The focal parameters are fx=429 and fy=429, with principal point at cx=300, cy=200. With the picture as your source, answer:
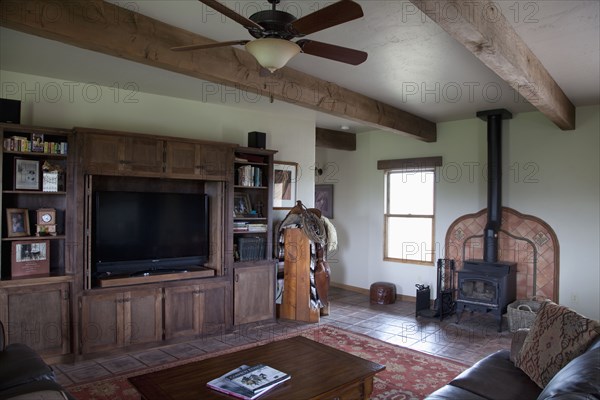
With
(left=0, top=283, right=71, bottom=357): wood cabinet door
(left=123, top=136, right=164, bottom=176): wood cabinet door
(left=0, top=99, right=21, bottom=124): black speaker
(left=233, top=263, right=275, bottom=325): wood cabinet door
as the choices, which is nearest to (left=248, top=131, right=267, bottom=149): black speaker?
(left=123, top=136, right=164, bottom=176): wood cabinet door

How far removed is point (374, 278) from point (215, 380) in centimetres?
478

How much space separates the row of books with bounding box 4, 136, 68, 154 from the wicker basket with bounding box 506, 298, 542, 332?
483 cm

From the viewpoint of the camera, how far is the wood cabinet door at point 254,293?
4.71 meters

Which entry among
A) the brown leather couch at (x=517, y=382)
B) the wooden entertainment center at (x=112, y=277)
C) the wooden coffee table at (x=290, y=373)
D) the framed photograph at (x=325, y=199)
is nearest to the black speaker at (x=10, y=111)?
the wooden entertainment center at (x=112, y=277)

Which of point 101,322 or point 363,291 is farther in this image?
point 363,291

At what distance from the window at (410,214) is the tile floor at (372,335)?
0.84 meters

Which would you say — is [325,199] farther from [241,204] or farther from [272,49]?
[272,49]

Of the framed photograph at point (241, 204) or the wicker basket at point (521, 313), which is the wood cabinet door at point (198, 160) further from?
the wicker basket at point (521, 313)

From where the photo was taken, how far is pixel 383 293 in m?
6.16

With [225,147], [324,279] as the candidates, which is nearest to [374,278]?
[324,279]

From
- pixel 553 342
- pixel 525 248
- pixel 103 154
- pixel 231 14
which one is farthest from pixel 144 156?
pixel 525 248

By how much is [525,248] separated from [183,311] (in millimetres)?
4184

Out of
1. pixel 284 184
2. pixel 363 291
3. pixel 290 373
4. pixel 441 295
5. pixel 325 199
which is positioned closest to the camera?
pixel 290 373

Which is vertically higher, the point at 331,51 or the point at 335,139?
the point at 335,139
